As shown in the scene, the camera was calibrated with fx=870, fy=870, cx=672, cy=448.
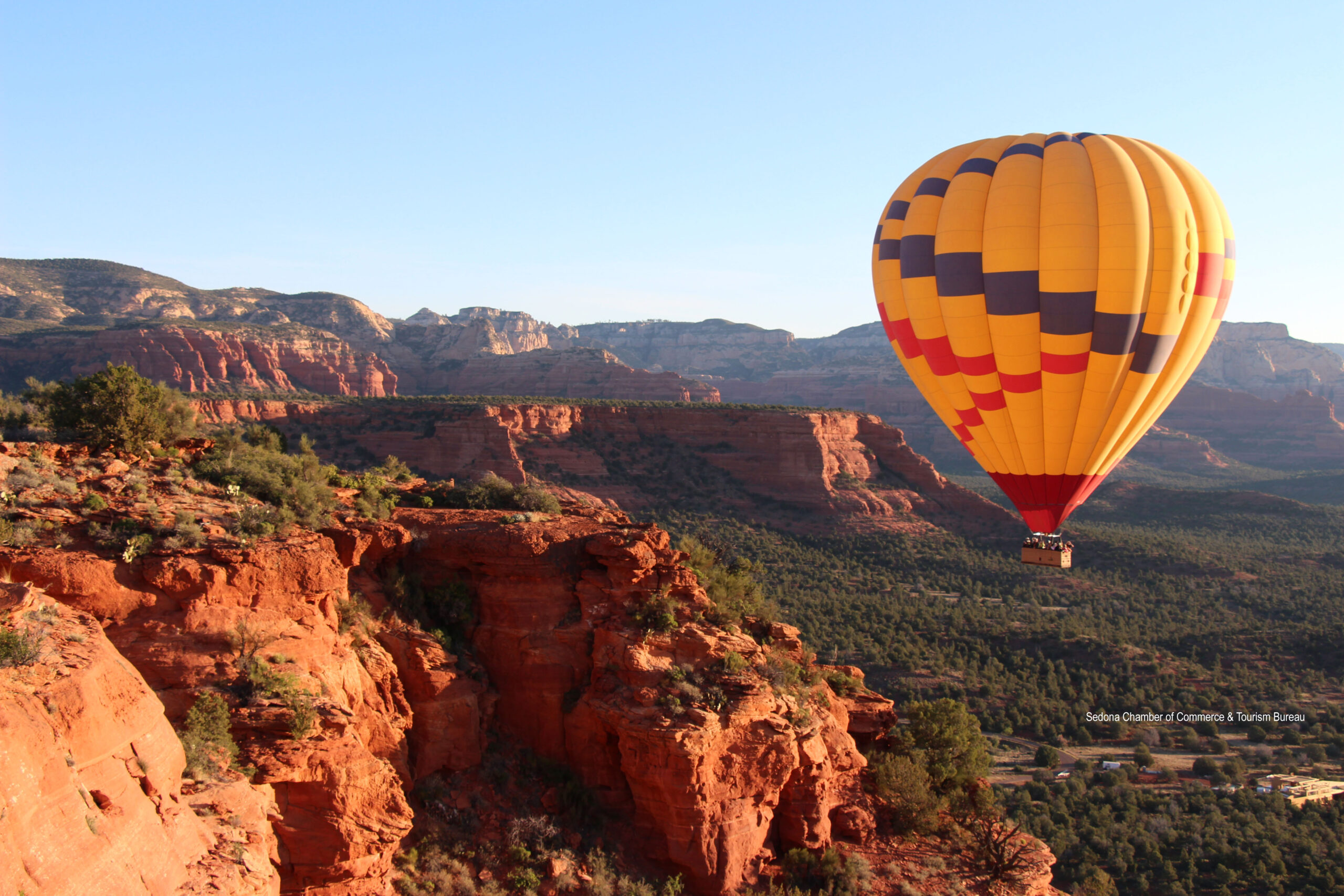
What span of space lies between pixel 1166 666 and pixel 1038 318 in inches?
981

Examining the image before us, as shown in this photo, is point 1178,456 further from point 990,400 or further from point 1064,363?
point 1064,363

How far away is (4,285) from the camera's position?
97000 mm

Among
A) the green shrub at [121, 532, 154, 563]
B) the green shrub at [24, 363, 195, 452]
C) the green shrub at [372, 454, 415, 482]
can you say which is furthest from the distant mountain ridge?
the green shrub at [121, 532, 154, 563]

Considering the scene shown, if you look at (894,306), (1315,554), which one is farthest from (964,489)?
(894,306)

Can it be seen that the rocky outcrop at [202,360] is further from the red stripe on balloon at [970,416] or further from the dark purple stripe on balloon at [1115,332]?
the dark purple stripe on balloon at [1115,332]

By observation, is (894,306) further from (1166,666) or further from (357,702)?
(1166,666)

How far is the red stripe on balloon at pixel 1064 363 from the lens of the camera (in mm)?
17188

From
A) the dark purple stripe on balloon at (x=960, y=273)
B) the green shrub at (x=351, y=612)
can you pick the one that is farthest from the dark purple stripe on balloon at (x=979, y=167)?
the green shrub at (x=351, y=612)

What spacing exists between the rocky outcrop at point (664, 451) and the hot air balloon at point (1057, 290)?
37.3m

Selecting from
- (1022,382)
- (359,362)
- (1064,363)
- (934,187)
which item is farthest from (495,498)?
(359,362)

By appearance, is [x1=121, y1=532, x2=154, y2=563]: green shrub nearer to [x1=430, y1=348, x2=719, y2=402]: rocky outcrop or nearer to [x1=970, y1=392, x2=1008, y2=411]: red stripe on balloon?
[x1=970, y1=392, x2=1008, y2=411]: red stripe on balloon

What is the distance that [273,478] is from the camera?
14.7m

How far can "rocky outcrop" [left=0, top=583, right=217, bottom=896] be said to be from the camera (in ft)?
23.8

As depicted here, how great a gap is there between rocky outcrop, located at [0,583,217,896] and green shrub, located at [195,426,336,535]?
3.75m
